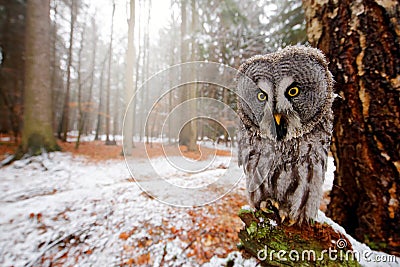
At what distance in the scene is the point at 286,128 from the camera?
1070 millimetres

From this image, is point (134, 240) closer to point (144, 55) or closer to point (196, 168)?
point (196, 168)

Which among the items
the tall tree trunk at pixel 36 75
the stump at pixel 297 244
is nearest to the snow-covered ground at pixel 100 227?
the stump at pixel 297 244

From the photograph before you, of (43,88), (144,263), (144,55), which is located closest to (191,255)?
(144,263)

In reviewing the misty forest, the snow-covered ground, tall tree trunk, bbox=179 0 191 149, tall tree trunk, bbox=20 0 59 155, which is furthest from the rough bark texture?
tall tree trunk, bbox=20 0 59 155

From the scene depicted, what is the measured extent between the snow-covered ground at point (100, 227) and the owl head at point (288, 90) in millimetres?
407

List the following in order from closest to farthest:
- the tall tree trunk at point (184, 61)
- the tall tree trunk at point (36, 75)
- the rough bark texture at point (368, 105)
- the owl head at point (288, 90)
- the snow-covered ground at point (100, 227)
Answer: the owl head at point (288, 90) → the tall tree trunk at point (184, 61) → the rough bark texture at point (368, 105) → the snow-covered ground at point (100, 227) → the tall tree trunk at point (36, 75)

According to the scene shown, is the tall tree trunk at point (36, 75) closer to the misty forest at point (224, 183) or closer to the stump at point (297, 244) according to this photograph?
the misty forest at point (224, 183)

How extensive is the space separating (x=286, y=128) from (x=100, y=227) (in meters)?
2.06

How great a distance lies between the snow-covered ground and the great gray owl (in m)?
0.21

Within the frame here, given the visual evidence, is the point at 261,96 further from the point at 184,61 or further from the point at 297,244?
the point at 184,61

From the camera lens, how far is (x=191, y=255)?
171 centimetres

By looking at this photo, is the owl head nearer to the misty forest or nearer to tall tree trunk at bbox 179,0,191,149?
the misty forest

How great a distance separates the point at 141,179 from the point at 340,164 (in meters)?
1.55

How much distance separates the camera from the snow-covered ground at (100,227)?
5.35ft
